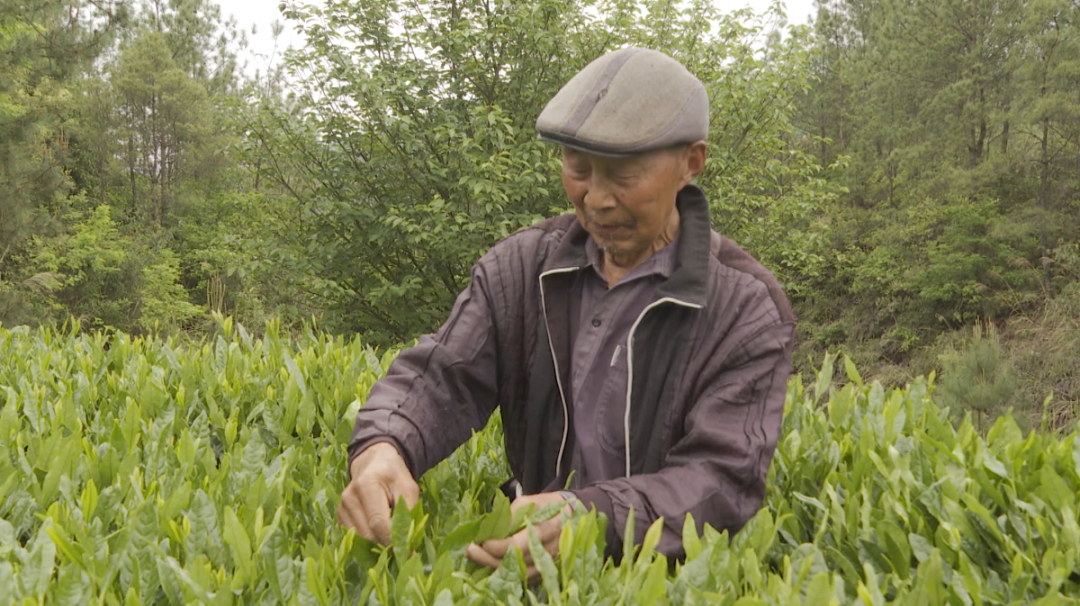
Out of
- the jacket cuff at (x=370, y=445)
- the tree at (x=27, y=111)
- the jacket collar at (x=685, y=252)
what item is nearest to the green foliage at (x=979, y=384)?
the jacket collar at (x=685, y=252)

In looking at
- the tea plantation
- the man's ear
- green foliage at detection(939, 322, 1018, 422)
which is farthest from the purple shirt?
green foliage at detection(939, 322, 1018, 422)

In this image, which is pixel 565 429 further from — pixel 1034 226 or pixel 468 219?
pixel 1034 226

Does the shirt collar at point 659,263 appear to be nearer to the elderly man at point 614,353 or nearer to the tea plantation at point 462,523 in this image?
the elderly man at point 614,353

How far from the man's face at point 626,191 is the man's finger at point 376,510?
0.68m

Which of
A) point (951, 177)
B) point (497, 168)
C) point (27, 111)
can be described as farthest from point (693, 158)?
point (951, 177)

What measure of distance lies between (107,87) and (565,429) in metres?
33.3

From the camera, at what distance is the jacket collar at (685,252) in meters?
1.78

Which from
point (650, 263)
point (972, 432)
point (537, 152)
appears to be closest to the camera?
point (650, 263)

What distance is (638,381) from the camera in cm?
186

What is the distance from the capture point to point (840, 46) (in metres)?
32.4

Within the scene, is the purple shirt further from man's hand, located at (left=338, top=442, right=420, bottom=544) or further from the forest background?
the forest background

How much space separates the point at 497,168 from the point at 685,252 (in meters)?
7.58

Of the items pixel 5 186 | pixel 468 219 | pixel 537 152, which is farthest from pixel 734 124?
pixel 5 186

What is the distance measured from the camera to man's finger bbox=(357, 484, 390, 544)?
1590 mm
